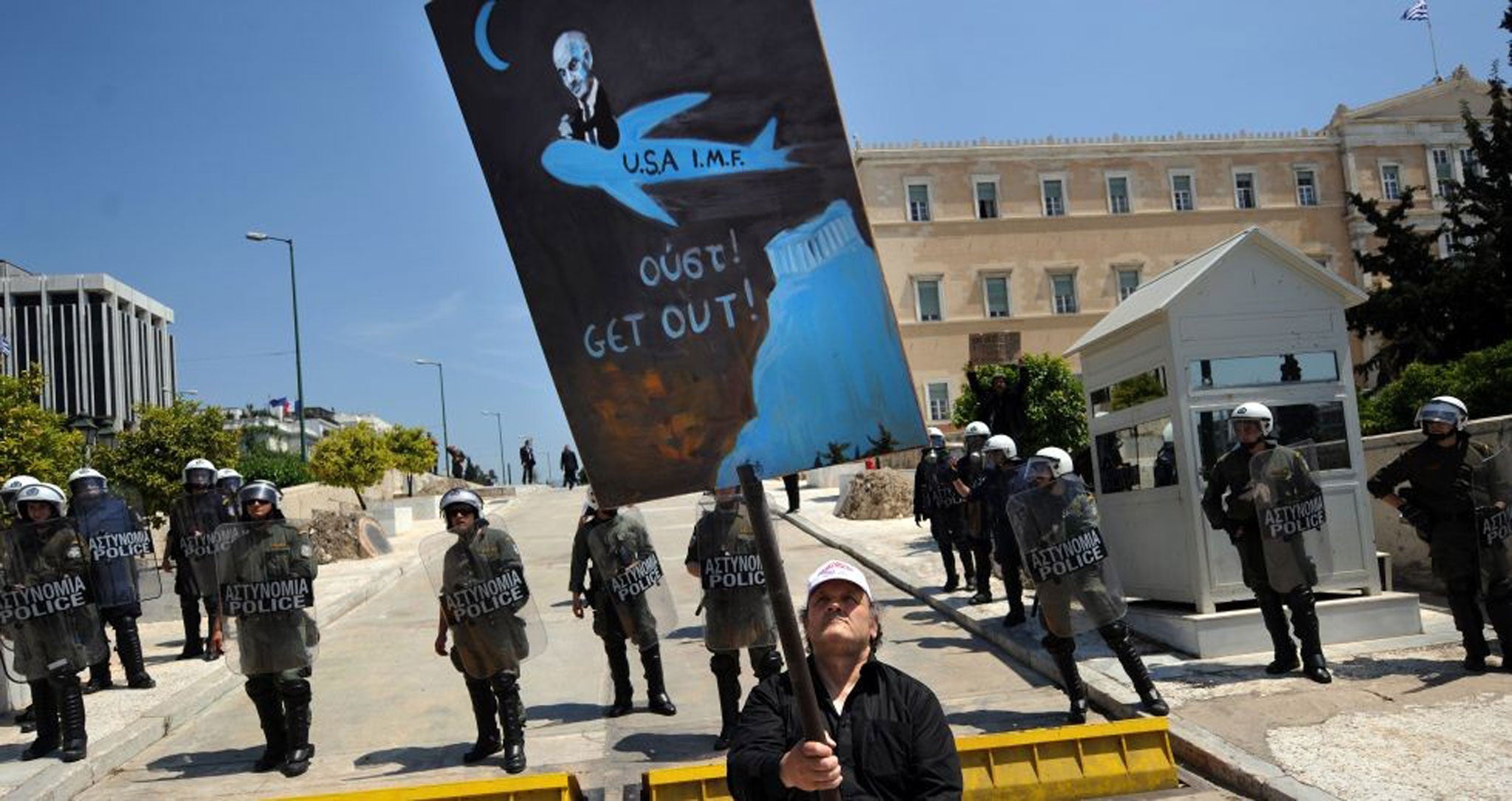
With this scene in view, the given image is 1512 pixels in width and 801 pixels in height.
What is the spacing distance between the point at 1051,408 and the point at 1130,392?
19922 millimetres

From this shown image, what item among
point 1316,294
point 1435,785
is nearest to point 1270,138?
point 1316,294

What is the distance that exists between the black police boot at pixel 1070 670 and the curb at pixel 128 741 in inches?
248

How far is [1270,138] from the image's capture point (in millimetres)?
57812

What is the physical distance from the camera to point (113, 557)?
34.0 ft

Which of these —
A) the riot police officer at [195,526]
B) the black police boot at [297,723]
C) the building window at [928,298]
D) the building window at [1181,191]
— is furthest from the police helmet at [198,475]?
the building window at [1181,191]

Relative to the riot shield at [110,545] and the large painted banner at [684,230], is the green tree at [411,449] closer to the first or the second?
the riot shield at [110,545]

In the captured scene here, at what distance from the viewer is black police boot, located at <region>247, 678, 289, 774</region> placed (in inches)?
323

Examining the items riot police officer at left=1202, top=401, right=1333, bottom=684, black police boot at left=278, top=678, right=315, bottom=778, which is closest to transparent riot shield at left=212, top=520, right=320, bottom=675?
black police boot at left=278, top=678, right=315, bottom=778

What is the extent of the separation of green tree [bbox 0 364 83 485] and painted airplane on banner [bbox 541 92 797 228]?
532 inches

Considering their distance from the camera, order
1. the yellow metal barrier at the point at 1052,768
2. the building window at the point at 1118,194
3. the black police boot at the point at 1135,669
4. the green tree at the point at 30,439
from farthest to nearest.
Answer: the building window at the point at 1118,194 < the green tree at the point at 30,439 < the black police boot at the point at 1135,669 < the yellow metal barrier at the point at 1052,768

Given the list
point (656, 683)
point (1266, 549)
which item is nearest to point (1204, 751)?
point (1266, 549)

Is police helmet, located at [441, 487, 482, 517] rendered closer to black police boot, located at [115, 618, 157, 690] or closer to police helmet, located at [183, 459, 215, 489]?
black police boot, located at [115, 618, 157, 690]

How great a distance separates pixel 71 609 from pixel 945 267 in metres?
50.2

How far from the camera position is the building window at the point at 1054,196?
56875mm
